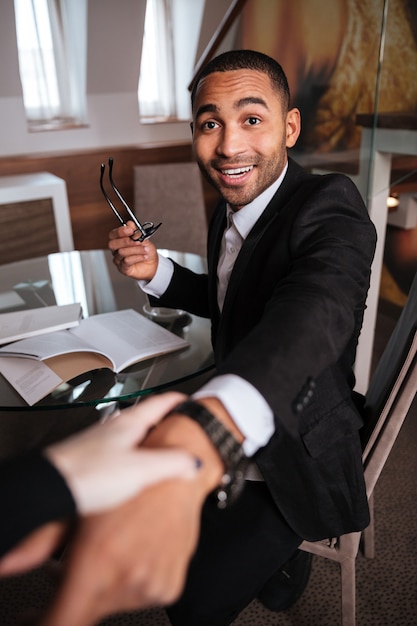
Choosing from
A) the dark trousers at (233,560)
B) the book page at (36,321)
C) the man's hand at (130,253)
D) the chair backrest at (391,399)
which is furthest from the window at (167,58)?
the dark trousers at (233,560)

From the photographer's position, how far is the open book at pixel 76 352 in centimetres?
132

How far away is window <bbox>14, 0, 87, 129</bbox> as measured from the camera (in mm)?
3861

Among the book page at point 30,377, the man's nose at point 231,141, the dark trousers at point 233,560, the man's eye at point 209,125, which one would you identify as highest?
the man's eye at point 209,125

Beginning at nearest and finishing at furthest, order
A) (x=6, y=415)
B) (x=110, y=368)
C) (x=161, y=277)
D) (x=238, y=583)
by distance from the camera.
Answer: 1. (x=238, y=583)
2. (x=110, y=368)
3. (x=161, y=277)
4. (x=6, y=415)

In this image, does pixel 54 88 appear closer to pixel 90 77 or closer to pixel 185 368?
pixel 90 77

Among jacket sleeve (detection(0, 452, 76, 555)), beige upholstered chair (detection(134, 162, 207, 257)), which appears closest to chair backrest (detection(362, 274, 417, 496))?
jacket sleeve (detection(0, 452, 76, 555))

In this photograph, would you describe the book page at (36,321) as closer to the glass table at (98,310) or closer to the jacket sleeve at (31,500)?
the glass table at (98,310)

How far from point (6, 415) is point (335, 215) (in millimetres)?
2173

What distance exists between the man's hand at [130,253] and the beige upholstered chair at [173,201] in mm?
1895

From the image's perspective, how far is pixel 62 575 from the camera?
0.45m

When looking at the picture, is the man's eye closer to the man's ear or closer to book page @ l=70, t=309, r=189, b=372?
the man's ear

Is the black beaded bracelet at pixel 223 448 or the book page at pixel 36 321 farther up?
the black beaded bracelet at pixel 223 448

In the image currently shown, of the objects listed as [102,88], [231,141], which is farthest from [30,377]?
[102,88]

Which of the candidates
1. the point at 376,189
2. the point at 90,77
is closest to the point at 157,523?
the point at 376,189
